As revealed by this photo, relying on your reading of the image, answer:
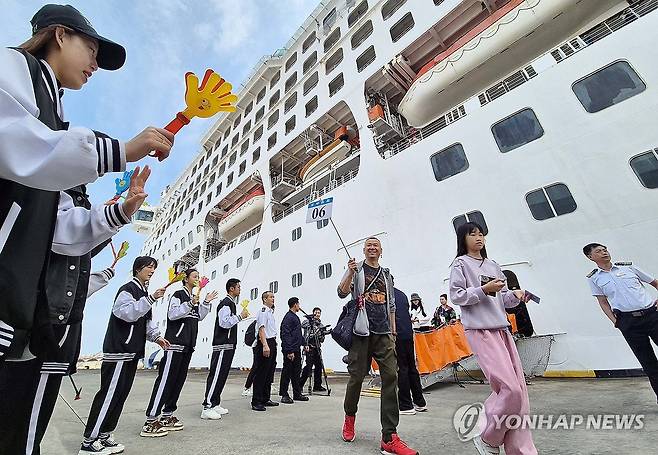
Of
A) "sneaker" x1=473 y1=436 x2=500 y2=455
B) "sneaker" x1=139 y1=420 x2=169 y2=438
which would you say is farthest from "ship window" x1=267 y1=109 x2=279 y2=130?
"sneaker" x1=473 y1=436 x2=500 y2=455

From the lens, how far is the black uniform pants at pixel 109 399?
2.60m

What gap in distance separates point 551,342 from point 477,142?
13.7 ft

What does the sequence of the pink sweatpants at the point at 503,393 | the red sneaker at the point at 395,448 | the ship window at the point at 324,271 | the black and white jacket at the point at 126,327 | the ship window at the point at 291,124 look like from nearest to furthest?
the pink sweatpants at the point at 503,393 → the red sneaker at the point at 395,448 → the black and white jacket at the point at 126,327 → the ship window at the point at 324,271 → the ship window at the point at 291,124

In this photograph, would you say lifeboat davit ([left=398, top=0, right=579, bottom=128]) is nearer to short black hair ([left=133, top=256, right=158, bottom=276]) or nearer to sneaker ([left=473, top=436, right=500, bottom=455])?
short black hair ([left=133, top=256, right=158, bottom=276])

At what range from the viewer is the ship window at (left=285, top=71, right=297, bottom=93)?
17.0m

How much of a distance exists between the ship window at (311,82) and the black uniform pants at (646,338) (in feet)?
47.7

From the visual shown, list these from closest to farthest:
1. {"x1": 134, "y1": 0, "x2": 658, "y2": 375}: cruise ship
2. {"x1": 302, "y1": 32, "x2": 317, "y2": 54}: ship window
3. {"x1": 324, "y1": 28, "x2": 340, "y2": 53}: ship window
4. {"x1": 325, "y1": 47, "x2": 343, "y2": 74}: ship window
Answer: {"x1": 134, "y1": 0, "x2": 658, "y2": 375}: cruise ship
{"x1": 325, "y1": 47, "x2": 343, "y2": 74}: ship window
{"x1": 324, "y1": 28, "x2": 340, "y2": 53}: ship window
{"x1": 302, "y1": 32, "x2": 317, "y2": 54}: ship window

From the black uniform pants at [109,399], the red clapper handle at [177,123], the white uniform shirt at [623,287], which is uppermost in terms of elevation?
the red clapper handle at [177,123]

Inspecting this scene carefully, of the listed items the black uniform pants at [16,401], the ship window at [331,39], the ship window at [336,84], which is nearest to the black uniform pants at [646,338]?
the black uniform pants at [16,401]

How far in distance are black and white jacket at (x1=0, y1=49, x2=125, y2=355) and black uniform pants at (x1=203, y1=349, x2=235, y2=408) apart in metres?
3.67

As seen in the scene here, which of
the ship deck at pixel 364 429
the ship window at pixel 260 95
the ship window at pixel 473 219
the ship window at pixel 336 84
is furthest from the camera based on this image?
the ship window at pixel 260 95

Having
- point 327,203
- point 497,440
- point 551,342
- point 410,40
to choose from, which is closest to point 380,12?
point 410,40

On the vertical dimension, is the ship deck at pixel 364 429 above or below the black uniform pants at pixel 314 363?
below

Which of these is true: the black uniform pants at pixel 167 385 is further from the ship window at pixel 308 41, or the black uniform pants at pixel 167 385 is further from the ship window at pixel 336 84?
the ship window at pixel 308 41
